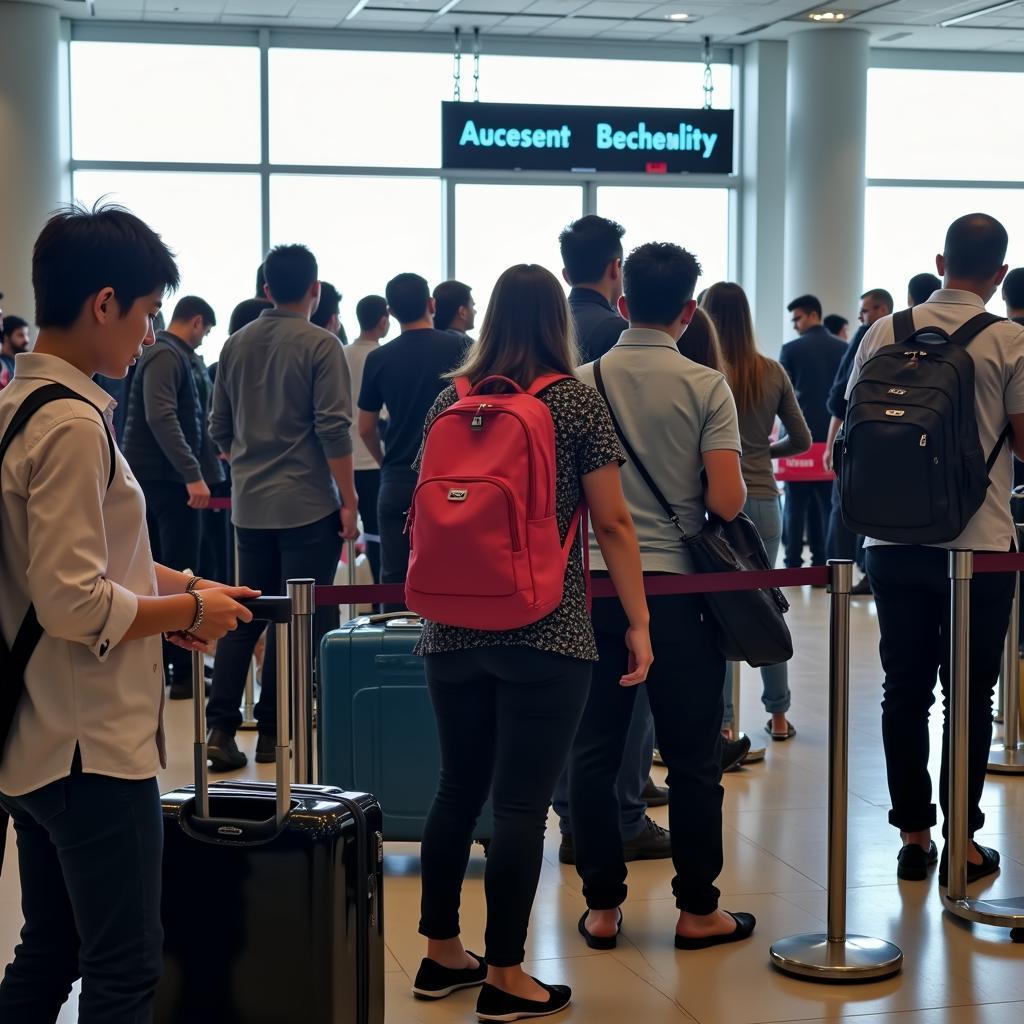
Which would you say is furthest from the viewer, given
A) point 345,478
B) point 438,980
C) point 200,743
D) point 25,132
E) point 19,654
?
point 25,132

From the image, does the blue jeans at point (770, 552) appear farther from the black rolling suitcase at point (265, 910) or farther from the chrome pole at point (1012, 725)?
the black rolling suitcase at point (265, 910)

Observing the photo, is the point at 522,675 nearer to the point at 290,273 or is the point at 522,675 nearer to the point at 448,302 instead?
the point at 290,273

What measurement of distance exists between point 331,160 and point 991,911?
10.4 metres

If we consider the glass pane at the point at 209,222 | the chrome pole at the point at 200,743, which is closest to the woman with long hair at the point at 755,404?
the chrome pole at the point at 200,743

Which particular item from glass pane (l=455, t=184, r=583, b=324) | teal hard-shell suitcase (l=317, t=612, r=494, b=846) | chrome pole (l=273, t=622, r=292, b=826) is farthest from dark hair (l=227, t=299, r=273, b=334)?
glass pane (l=455, t=184, r=583, b=324)

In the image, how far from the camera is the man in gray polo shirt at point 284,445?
4.78 meters

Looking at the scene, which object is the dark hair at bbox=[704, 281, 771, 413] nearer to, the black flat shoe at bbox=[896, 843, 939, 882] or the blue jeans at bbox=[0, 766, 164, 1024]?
the black flat shoe at bbox=[896, 843, 939, 882]

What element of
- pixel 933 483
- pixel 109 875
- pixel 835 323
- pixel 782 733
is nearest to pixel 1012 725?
pixel 782 733

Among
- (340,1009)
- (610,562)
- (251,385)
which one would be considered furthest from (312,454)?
(340,1009)

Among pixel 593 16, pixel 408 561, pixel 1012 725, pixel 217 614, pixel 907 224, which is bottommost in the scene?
pixel 1012 725

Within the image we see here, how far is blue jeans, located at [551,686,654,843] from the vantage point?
3.93 metres

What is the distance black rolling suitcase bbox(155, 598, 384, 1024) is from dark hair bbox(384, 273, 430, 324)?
130 inches

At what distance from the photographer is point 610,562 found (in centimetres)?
275

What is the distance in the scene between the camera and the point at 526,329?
2.75 m
